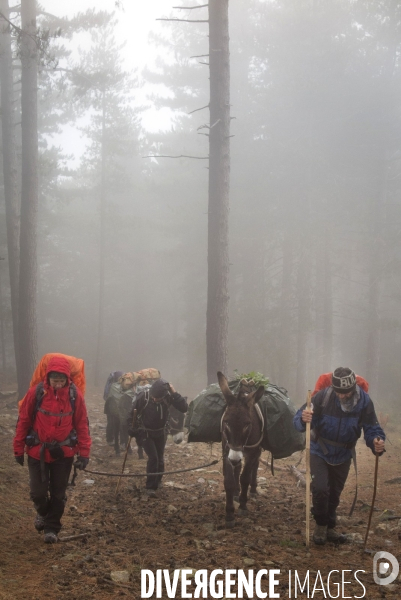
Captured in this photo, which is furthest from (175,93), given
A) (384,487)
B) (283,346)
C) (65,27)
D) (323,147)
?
(384,487)

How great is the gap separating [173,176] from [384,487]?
77.3 feet

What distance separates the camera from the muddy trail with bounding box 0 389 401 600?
506cm

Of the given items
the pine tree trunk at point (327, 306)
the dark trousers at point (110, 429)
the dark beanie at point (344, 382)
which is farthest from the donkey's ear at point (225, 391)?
the pine tree trunk at point (327, 306)

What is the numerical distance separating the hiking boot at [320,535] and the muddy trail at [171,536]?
0.08m

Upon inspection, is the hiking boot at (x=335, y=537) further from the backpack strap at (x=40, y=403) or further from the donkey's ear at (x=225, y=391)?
the backpack strap at (x=40, y=403)

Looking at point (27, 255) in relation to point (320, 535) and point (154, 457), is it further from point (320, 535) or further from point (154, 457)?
point (320, 535)

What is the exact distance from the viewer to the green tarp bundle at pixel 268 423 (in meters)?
8.02

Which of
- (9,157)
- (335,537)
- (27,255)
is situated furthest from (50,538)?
(9,157)

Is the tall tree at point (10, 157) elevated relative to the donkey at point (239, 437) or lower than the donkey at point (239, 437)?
elevated

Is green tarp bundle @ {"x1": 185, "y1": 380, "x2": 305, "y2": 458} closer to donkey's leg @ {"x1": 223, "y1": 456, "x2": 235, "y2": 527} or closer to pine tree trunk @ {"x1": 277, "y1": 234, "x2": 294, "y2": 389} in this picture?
donkey's leg @ {"x1": 223, "y1": 456, "x2": 235, "y2": 527}

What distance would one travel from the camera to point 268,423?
802 centimetres

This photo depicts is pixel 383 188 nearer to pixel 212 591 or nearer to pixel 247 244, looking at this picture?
pixel 247 244

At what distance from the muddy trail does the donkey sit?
485mm

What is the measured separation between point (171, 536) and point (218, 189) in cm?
756
